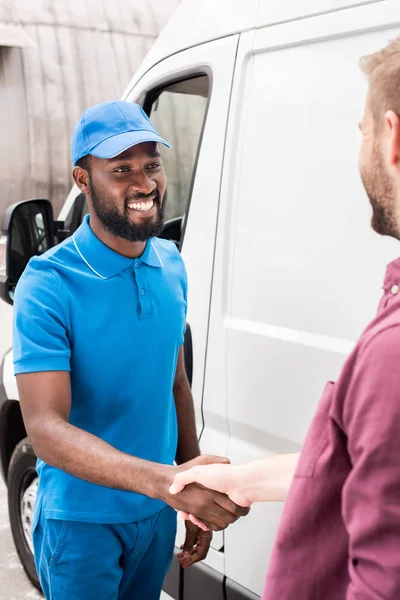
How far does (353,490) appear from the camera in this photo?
1.13 m

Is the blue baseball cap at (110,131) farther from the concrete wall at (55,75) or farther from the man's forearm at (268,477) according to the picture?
the concrete wall at (55,75)

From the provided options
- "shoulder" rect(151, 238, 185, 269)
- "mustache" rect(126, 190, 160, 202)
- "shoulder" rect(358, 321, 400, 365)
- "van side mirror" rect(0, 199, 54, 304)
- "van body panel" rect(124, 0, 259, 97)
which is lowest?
"van side mirror" rect(0, 199, 54, 304)

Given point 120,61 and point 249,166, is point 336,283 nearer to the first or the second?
point 249,166

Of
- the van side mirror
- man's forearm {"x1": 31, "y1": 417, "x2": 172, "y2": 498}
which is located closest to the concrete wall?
the van side mirror

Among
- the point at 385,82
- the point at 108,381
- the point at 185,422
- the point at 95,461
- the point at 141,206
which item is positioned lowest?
the point at 185,422

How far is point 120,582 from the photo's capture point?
2324mm

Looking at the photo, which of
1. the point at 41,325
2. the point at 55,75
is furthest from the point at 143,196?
the point at 55,75

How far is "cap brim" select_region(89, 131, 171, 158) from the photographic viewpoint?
2215mm

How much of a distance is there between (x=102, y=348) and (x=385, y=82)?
1142 mm

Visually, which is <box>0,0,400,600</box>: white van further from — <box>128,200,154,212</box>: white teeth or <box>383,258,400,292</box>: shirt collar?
<box>383,258,400,292</box>: shirt collar

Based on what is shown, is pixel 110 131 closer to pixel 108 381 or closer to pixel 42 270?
pixel 42 270

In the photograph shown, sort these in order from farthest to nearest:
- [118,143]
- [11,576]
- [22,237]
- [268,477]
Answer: [11,576]
[22,237]
[118,143]
[268,477]

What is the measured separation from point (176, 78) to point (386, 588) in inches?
86.5

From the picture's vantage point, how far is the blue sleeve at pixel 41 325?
2.04 meters
